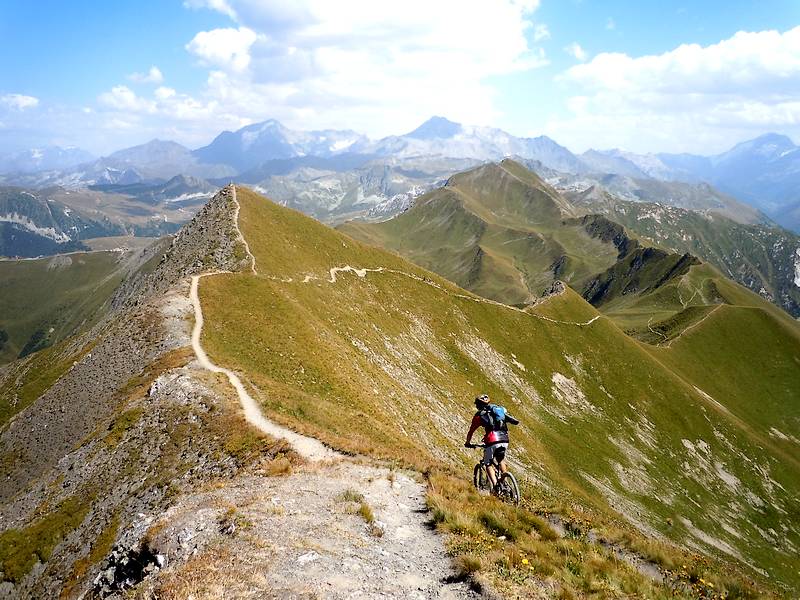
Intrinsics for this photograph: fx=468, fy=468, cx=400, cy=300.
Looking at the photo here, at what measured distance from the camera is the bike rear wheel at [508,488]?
20.7 m

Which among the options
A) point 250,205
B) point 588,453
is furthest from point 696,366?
point 250,205

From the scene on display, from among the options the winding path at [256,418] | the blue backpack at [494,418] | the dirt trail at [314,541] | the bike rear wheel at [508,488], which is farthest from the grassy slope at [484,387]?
the blue backpack at [494,418]

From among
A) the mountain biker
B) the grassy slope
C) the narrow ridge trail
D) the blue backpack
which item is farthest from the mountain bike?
the narrow ridge trail

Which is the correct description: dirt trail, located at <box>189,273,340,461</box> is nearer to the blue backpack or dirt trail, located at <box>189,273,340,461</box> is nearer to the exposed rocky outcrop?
the exposed rocky outcrop

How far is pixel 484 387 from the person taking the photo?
83.9 metres

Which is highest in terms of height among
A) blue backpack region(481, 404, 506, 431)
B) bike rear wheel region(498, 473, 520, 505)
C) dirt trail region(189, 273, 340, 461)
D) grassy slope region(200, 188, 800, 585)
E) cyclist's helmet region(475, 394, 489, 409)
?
cyclist's helmet region(475, 394, 489, 409)

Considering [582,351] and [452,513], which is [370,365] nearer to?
[452,513]

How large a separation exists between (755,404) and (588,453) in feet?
327

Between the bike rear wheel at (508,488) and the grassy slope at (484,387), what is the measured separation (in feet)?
19.5

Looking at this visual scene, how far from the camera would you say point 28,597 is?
2616 cm

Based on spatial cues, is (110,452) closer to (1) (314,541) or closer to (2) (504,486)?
(1) (314,541)

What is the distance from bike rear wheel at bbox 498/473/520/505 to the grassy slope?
5956 millimetres

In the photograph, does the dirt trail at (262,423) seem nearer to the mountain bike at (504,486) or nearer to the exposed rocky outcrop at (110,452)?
the exposed rocky outcrop at (110,452)

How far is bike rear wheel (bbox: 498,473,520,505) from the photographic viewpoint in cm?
2067
